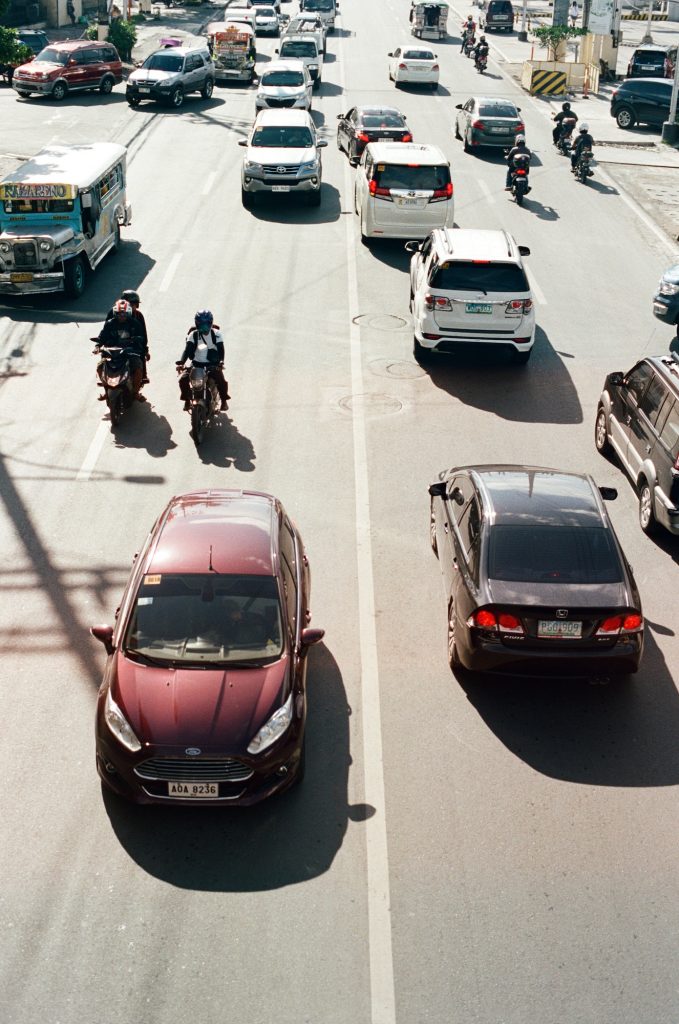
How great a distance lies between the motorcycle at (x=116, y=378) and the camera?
15.0m

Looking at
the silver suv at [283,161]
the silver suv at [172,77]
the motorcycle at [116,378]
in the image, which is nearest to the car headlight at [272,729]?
the motorcycle at [116,378]

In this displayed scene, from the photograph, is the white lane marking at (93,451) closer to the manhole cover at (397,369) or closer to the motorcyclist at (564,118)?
the manhole cover at (397,369)

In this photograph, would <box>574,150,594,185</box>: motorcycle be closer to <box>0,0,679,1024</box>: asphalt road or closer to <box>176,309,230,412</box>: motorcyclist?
<box>0,0,679,1024</box>: asphalt road

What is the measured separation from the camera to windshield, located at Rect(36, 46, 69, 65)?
39.9 m

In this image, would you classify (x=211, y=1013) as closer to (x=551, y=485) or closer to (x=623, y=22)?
(x=551, y=485)

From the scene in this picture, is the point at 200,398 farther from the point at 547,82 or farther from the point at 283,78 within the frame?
the point at 547,82

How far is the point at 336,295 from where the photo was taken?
68.3ft

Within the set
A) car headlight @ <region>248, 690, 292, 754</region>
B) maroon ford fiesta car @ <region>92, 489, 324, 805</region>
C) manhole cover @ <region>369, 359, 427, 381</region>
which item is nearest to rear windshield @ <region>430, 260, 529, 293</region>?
manhole cover @ <region>369, 359, 427, 381</region>

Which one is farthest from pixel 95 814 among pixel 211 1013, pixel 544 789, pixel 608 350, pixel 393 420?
pixel 608 350

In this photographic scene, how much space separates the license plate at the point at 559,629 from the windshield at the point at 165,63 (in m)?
34.7

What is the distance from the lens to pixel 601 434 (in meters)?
14.9

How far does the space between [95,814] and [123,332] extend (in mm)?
8757

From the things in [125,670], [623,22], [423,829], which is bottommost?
[623,22]

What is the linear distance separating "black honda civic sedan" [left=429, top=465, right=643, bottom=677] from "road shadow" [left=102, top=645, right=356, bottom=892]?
1.58 metres
